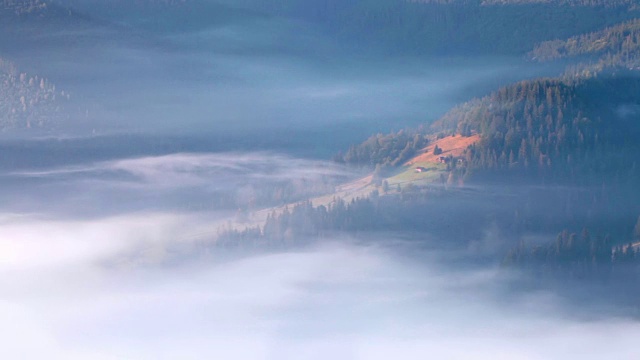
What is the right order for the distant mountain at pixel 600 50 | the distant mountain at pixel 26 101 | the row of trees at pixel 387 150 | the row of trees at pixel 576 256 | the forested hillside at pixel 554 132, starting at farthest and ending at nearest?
the distant mountain at pixel 26 101 < the distant mountain at pixel 600 50 < the row of trees at pixel 387 150 < the forested hillside at pixel 554 132 < the row of trees at pixel 576 256

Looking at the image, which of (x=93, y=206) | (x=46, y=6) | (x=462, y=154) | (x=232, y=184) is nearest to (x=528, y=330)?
(x=462, y=154)

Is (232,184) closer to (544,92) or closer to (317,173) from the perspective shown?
(317,173)

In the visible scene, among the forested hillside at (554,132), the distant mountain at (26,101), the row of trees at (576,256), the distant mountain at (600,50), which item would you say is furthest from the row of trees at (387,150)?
the distant mountain at (26,101)

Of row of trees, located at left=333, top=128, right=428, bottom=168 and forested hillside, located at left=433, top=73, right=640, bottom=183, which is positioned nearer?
forested hillside, located at left=433, top=73, right=640, bottom=183

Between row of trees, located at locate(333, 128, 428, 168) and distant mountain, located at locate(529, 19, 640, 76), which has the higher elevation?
distant mountain, located at locate(529, 19, 640, 76)

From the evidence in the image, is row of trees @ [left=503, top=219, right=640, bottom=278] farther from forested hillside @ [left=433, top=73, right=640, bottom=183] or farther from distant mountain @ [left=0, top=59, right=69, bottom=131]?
distant mountain @ [left=0, top=59, right=69, bottom=131]

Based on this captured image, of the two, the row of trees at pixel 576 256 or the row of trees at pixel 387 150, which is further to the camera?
the row of trees at pixel 387 150

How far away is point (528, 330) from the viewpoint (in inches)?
4466

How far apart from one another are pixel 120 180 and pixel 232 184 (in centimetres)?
1865

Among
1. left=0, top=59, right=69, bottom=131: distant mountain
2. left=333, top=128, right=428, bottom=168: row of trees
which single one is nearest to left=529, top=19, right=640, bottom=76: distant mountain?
left=333, top=128, right=428, bottom=168: row of trees

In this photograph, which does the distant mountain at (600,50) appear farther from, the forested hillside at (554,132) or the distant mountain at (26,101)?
the distant mountain at (26,101)

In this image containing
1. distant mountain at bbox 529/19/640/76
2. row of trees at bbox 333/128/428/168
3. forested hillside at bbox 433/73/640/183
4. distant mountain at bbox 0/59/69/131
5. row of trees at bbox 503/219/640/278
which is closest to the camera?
row of trees at bbox 503/219/640/278

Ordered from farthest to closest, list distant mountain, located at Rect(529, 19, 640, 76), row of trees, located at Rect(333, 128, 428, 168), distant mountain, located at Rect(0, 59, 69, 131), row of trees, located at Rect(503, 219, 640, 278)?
distant mountain, located at Rect(0, 59, 69, 131) < distant mountain, located at Rect(529, 19, 640, 76) < row of trees, located at Rect(333, 128, 428, 168) < row of trees, located at Rect(503, 219, 640, 278)

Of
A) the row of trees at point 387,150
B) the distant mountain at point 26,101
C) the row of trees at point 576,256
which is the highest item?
the distant mountain at point 26,101
